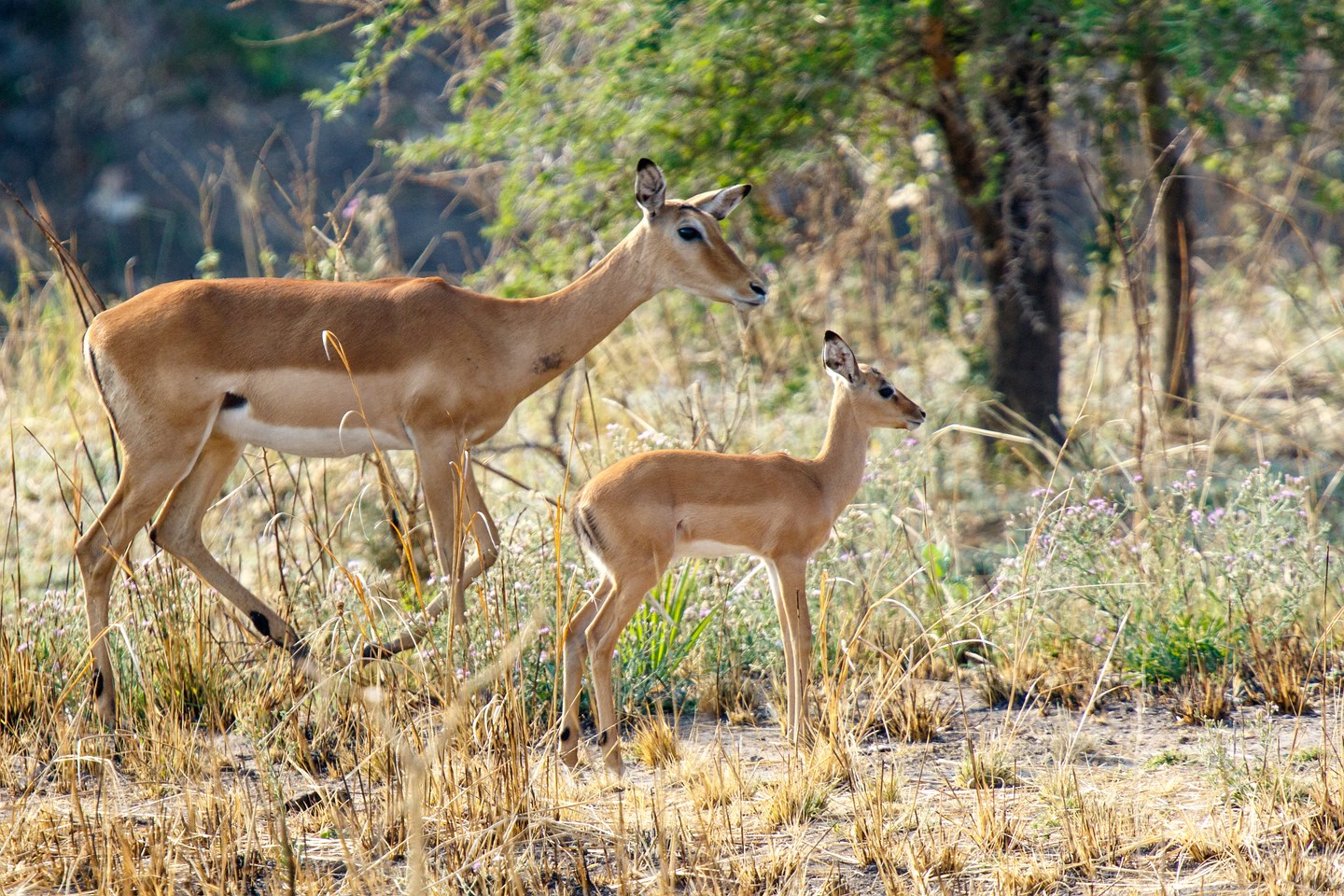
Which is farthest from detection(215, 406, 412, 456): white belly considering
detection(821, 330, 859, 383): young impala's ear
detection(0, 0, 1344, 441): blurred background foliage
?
detection(821, 330, 859, 383): young impala's ear

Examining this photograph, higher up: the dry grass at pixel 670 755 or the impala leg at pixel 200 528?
the impala leg at pixel 200 528

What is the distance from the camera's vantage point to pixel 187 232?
1883 cm

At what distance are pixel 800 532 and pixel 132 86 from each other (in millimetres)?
17675

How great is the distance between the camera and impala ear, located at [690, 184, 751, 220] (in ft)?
17.3

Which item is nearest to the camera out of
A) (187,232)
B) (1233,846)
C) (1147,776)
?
(1233,846)

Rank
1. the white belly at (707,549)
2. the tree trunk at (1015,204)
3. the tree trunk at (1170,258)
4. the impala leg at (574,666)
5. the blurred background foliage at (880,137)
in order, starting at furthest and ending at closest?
the tree trunk at (1170,258) → the tree trunk at (1015,204) → the blurred background foliage at (880,137) → the white belly at (707,549) → the impala leg at (574,666)

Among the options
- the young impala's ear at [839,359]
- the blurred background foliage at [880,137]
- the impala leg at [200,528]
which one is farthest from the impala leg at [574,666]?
the blurred background foliage at [880,137]

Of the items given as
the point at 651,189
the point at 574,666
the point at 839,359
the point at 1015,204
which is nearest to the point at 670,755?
the point at 574,666

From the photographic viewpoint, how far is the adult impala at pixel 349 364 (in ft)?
15.9

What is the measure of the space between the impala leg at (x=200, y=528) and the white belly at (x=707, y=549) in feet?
5.27

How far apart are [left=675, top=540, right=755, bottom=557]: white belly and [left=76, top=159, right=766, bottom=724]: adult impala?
0.78 m

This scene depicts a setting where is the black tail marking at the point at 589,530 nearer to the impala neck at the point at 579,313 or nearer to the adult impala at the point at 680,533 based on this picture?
the adult impala at the point at 680,533

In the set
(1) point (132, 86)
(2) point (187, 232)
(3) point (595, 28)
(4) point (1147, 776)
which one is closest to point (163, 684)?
(4) point (1147, 776)

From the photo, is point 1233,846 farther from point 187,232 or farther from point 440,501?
point 187,232
